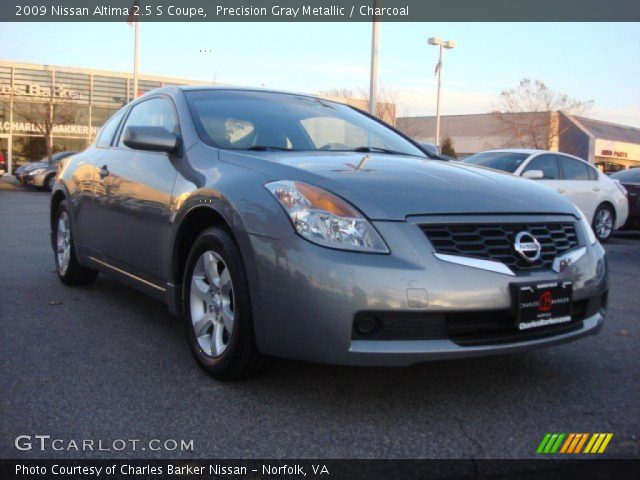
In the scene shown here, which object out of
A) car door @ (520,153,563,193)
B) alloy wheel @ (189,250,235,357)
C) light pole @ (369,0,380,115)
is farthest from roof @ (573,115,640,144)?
alloy wheel @ (189,250,235,357)

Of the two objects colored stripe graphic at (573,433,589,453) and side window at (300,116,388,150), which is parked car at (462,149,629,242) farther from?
colored stripe graphic at (573,433,589,453)

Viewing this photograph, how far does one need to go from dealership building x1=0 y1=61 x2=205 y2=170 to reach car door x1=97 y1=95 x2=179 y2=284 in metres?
29.2

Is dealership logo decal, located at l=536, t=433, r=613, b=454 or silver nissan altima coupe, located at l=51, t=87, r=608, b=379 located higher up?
silver nissan altima coupe, located at l=51, t=87, r=608, b=379

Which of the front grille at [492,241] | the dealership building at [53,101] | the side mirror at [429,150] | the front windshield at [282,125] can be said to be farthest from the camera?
the dealership building at [53,101]

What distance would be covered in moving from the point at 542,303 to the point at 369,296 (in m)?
0.82

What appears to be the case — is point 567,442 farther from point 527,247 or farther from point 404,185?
point 404,185

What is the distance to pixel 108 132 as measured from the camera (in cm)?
545

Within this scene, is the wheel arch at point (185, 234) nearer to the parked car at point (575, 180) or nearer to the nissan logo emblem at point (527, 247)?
the nissan logo emblem at point (527, 247)

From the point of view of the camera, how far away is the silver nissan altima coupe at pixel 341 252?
286 centimetres

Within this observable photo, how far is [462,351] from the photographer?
2.89 meters

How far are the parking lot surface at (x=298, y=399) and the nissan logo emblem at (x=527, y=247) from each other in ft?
2.29

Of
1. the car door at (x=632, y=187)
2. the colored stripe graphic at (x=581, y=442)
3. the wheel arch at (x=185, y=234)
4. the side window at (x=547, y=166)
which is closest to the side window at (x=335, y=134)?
the wheel arch at (x=185, y=234)
